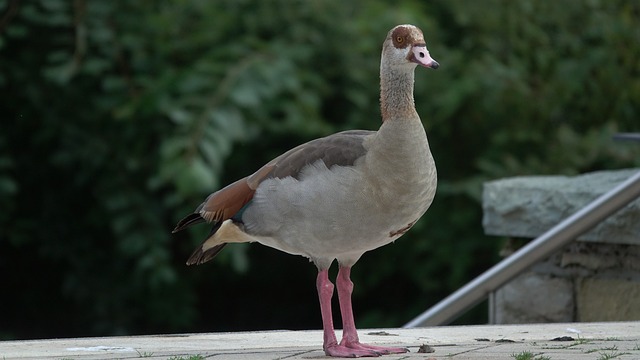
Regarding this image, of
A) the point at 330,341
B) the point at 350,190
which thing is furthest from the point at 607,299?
the point at 350,190

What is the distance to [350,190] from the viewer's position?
13.5 feet

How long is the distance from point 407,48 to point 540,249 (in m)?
1.66

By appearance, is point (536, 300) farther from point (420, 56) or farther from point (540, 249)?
point (420, 56)

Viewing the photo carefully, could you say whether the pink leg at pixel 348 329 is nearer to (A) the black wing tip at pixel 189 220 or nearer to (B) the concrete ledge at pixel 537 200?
(A) the black wing tip at pixel 189 220

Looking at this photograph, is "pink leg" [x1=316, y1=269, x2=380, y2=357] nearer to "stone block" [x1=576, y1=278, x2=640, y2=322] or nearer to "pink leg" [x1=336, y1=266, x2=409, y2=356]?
"pink leg" [x1=336, y1=266, x2=409, y2=356]

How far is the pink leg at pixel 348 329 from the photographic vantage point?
14.0 ft

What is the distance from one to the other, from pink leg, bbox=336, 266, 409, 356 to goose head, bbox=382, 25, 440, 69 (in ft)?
2.92

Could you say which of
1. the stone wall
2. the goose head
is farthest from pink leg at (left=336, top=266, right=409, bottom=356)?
the stone wall

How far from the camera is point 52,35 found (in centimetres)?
896

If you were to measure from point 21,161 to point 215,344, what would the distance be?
522 centimetres

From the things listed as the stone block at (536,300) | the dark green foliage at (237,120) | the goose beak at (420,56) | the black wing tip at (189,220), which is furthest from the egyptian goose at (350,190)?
the dark green foliage at (237,120)

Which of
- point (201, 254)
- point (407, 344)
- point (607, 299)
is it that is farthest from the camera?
point (607, 299)

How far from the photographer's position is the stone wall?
19.1 ft

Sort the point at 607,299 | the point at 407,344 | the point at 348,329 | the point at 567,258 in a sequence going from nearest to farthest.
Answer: the point at 348,329 → the point at 407,344 → the point at 607,299 → the point at 567,258
